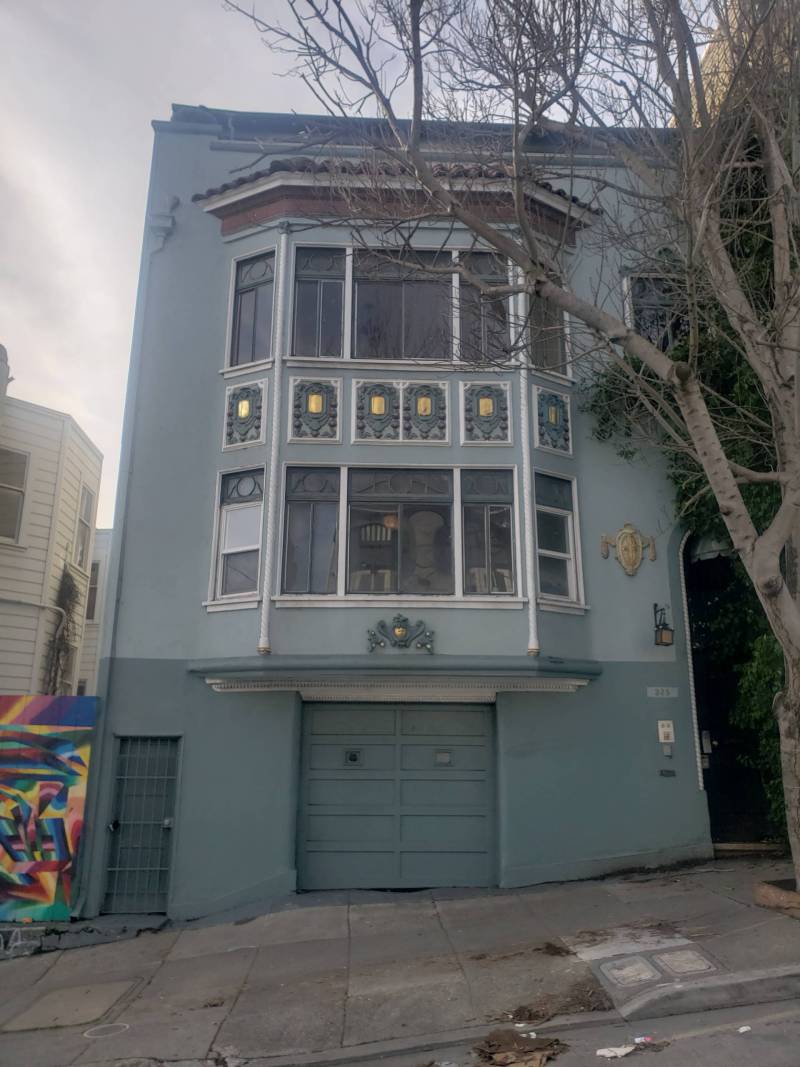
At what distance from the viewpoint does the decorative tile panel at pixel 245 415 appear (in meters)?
11.4

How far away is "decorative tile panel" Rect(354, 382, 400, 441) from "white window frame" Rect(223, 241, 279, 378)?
4.18ft

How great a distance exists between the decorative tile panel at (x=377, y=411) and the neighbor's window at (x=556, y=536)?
6.59 ft

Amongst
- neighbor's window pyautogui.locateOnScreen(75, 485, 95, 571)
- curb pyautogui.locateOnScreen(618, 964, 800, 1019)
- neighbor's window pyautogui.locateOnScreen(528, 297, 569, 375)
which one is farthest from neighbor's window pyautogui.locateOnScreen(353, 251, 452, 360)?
neighbor's window pyautogui.locateOnScreen(75, 485, 95, 571)

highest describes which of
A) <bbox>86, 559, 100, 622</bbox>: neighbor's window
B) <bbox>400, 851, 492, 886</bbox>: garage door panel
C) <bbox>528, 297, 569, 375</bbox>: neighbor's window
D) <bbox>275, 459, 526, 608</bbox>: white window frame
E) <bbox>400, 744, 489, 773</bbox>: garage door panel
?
<bbox>528, 297, 569, 375</bbox>: neighbor's window

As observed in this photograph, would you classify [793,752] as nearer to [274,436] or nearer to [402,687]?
[402,687]

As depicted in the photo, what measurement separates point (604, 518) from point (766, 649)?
2.58 meters

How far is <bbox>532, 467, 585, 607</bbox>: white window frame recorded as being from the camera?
11.1 m

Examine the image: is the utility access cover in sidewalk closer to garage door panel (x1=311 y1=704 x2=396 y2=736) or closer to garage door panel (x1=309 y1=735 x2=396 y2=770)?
garage door panel (x1=309 y1=735 x2=396 y2=770)

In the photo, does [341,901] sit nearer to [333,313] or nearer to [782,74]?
[333,313]

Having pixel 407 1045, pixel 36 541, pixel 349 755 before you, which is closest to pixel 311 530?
pixel 349 755

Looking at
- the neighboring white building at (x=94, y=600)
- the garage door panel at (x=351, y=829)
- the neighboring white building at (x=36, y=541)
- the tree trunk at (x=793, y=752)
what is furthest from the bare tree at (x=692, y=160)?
the neighboring white building at (x=94, y=600)

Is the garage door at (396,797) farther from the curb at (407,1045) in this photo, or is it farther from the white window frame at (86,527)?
the white window frame at (86,527)

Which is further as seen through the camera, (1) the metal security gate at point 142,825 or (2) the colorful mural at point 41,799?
(1) the metal security gate at point 142,825

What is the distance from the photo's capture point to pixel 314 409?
448 inches
